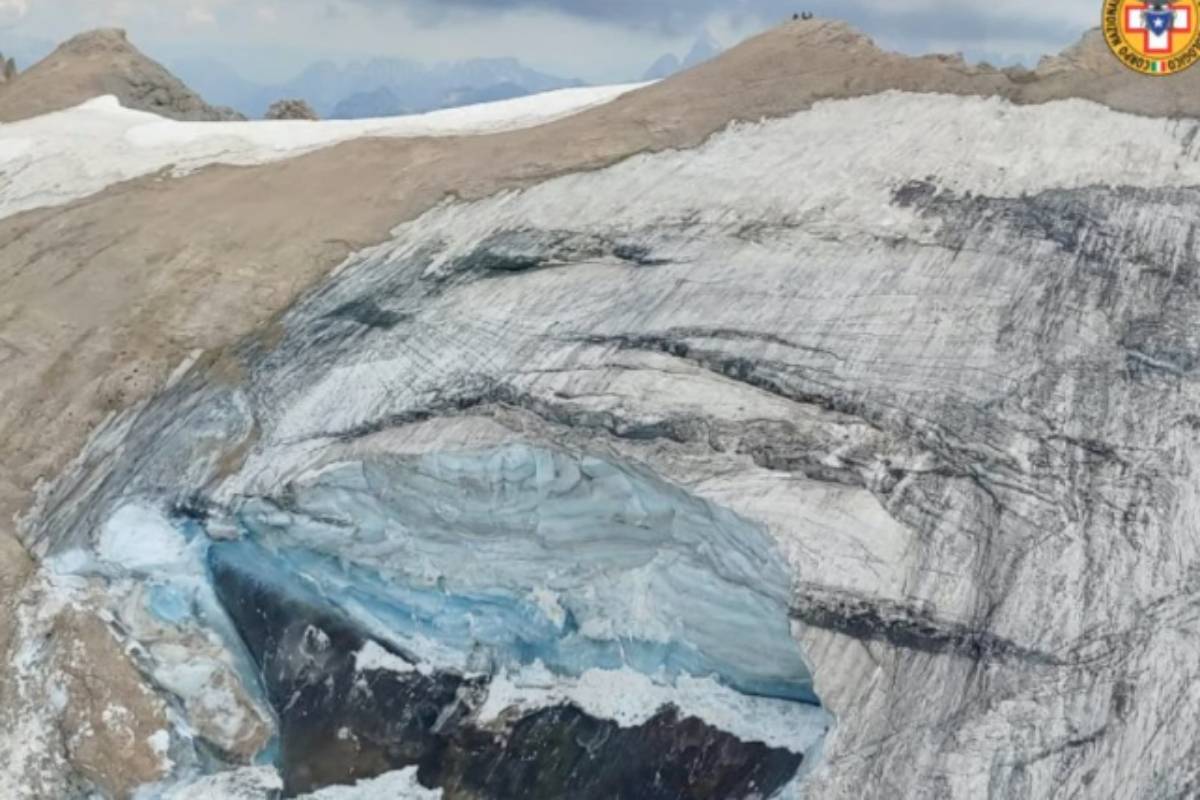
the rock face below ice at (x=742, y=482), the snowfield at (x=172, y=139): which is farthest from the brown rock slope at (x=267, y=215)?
the snowfield at (x=172, y=139)

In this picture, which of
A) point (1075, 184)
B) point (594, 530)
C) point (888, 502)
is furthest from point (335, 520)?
point (1075, 184)

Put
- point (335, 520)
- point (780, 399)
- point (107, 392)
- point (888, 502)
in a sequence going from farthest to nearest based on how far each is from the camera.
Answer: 1. point (107, 392)
2. point (335, 520)
3. point (780, 399)
4. point (888, 502)

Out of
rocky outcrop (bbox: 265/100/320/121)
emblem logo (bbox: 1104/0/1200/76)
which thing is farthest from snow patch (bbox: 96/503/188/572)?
rocky outcrop (bbox: 265/100/320/121)

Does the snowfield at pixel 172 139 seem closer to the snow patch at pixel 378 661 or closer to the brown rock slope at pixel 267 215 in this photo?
the brown rock slope at pixel 267 215

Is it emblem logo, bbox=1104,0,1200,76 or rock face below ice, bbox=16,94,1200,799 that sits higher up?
emblem logo, bbox=1104,0,1200,76

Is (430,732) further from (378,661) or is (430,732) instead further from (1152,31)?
(1152,31)

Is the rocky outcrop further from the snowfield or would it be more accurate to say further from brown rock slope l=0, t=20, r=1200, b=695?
brown rock slope l=0, t=20, r=1200, b=695

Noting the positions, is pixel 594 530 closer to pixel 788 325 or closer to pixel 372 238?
pixel 788 325
